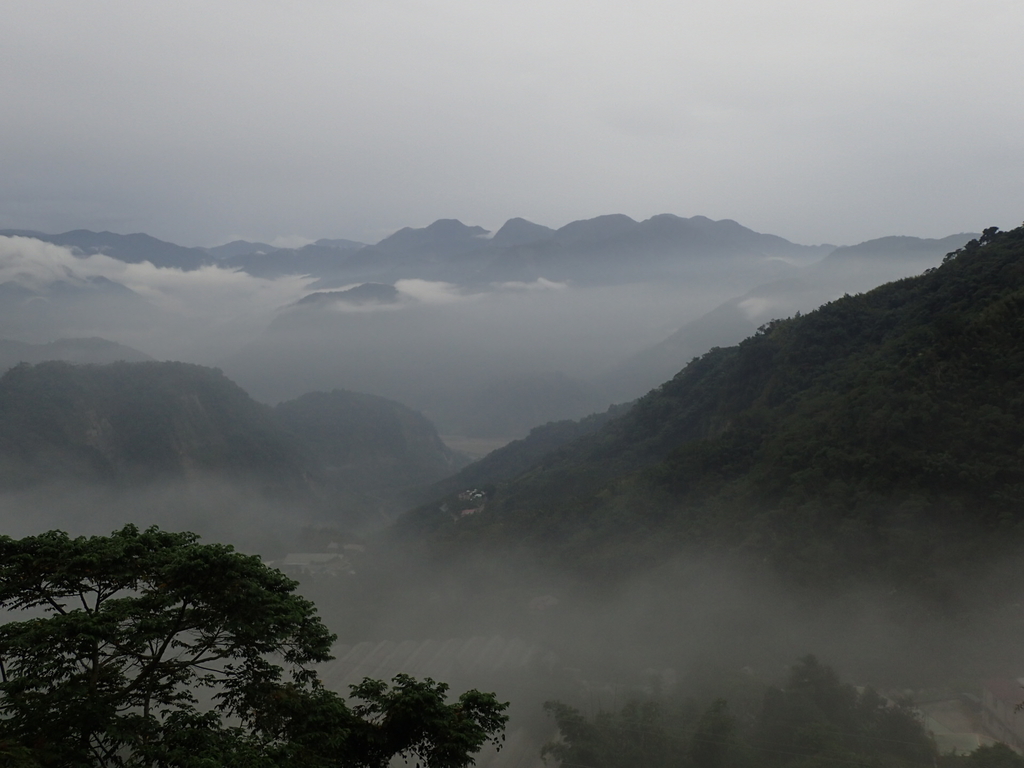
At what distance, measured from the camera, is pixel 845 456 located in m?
29.0

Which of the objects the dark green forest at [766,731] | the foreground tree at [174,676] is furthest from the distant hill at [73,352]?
the foreground tree at [174,676]

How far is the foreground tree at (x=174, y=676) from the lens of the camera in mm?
7707

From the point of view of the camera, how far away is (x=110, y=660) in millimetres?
8477

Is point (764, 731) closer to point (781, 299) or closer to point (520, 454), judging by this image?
point (520, 454)

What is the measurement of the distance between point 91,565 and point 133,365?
91.8m

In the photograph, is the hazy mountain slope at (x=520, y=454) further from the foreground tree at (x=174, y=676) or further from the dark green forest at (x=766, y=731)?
the foreground tree at (x=174, y=676)

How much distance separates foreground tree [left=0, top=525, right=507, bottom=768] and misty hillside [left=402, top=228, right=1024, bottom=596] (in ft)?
68.6

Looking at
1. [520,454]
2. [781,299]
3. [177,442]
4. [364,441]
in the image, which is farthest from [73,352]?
[781,299]

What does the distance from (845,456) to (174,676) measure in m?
27.8

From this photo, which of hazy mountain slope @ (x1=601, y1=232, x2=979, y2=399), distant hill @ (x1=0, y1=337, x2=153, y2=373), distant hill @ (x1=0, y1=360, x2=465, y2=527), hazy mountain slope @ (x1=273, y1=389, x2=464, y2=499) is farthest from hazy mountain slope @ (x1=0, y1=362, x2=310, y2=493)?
hazy mountain slope @ (x1=601, y1=232, x2=979, y2=399)

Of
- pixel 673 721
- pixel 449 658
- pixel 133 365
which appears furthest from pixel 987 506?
pixel 133 365

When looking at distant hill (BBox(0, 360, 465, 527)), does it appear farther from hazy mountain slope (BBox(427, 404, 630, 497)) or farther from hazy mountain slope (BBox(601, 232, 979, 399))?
hazy mountain slope (BBox(601, 232, 979, 399))

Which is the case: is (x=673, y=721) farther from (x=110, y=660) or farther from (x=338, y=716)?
(x=110, y=660)

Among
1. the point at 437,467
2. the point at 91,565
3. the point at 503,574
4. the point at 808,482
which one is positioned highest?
the point at 91,565
